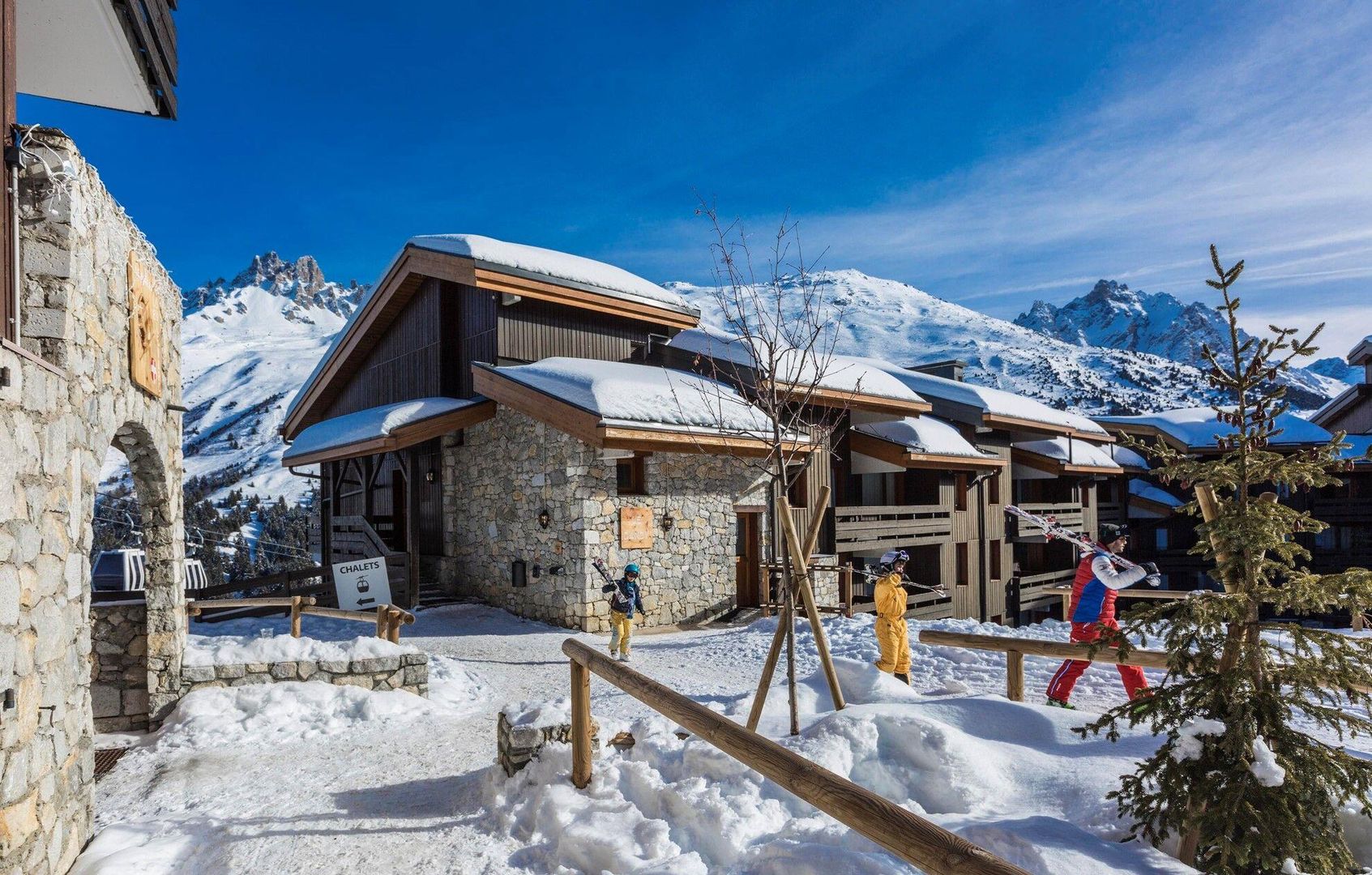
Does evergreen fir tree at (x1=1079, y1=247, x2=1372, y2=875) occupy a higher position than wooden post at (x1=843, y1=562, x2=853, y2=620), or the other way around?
evergreen fir tree at (x1=1079, y1=247, x2=1372, y2=875)

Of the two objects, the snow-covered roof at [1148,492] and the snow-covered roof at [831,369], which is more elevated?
the snow-covered roof at [831,369]

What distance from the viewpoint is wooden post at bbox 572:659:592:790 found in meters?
4.45

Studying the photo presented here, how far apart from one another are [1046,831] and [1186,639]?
38.6 inches

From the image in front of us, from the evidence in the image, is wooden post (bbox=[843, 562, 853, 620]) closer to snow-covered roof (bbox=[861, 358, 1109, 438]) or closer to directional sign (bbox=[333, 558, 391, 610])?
directional sign (bbox=[333, 558, 391, 610])

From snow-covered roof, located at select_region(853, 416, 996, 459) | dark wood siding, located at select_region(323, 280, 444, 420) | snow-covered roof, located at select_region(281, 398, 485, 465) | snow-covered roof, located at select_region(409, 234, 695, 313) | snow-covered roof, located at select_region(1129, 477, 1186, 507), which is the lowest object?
snow-covered roof, located at select_region(1129, 477, 1186, 507)

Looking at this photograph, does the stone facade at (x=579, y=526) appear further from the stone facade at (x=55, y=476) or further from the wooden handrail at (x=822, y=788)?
the wooden handrail at (x=822, y=788)

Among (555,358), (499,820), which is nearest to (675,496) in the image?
(555,358)

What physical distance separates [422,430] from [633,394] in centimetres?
406

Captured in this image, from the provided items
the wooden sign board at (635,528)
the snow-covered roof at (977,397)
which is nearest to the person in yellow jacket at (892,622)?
the wooden sign board at (635,528)

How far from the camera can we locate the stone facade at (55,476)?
336 centimetres

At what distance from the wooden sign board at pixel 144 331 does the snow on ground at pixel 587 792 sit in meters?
2.82

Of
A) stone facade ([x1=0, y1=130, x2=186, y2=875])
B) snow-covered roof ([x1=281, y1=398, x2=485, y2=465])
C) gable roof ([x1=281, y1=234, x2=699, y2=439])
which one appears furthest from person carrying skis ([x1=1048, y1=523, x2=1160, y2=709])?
gable roof ([x1=281, y1=234, x2=699, y2=439])

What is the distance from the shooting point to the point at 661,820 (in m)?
3.90

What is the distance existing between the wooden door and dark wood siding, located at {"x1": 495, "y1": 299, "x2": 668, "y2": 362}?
4461 mm
